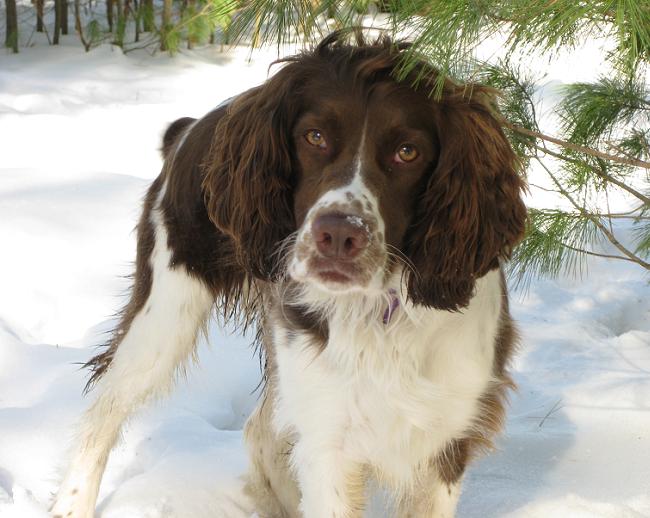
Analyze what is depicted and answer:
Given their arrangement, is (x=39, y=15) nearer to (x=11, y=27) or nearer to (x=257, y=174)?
(x=11, y=27)

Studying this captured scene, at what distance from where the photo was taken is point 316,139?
7.36ft

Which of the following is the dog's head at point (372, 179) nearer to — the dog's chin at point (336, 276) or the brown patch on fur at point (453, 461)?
the dog's chin at point (336, 276)

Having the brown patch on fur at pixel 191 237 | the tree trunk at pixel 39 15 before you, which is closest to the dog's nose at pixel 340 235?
the brown patch on fur at pixel 191 237

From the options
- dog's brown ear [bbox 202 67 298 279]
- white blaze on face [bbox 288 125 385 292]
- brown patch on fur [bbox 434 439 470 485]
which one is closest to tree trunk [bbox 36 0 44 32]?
dog's brown ear [bbox 202 67 298 279]

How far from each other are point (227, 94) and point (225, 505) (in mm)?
6801

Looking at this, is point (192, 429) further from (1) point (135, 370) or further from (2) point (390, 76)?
(2) point (390, 76)

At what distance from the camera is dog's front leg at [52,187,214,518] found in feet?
9.73

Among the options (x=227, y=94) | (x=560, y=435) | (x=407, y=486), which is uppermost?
(x=407, y=486)

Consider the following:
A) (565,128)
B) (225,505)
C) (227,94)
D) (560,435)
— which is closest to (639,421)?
(560,435)

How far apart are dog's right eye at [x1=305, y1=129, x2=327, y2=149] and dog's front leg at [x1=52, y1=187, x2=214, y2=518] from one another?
82 cm

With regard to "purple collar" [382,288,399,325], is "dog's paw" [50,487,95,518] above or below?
below

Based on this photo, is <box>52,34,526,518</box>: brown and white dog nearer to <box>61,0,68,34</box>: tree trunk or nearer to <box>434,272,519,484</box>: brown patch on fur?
<box>434,272,519,484</box>: brown patch on fur

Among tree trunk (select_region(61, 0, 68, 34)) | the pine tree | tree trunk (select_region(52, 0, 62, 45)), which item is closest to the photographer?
the pine tree

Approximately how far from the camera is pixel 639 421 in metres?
3.51
